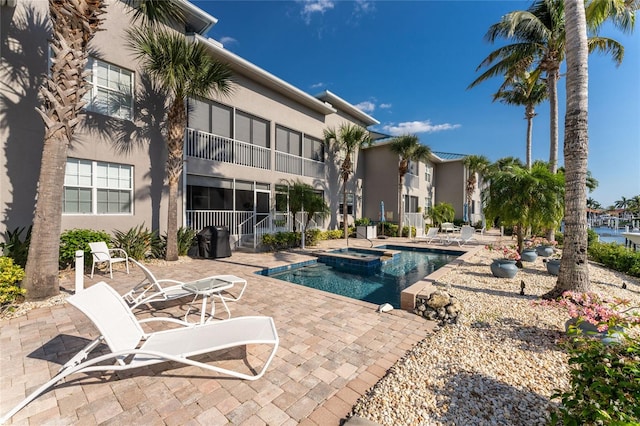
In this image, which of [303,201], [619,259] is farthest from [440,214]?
[303,201]

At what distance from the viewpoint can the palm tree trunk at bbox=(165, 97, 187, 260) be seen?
9.40m

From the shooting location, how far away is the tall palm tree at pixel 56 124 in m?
5.33

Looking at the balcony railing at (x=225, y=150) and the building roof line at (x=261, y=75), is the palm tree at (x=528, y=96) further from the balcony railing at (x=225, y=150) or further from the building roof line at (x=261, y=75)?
the balcony railing at (x=225, y=150)

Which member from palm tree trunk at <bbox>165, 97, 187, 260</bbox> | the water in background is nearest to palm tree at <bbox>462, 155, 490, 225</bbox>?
the water in background

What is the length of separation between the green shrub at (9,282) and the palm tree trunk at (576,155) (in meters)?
10.2

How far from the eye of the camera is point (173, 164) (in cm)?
955

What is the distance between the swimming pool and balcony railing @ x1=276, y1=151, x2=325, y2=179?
21.9ft

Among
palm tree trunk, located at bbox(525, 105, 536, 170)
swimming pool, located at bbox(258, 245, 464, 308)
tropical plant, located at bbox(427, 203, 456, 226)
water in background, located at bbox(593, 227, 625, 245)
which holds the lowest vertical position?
swimming pool, located at bbox(258, 245, 464, 308)

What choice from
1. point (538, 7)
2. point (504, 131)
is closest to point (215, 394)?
point (538, 7)

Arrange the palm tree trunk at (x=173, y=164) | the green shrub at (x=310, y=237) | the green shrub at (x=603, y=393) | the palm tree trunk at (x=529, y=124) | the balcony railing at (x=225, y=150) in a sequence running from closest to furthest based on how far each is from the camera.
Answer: the green shrub at (x=603, y=393) → the palm tree trunk at (x=173, y=164) → the balcony railing at (x=225, y=150) → the green shrub at (x=310, y=237) → the palm tree trunk at (x=529, y=124)

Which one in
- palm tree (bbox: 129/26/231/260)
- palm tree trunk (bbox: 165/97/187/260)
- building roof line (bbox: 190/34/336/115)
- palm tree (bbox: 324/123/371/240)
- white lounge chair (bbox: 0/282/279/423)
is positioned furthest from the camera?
palm tree (bbox: 324/123/371/240)

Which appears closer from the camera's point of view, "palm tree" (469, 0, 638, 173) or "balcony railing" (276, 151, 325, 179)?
"palm tree" (469, 0, 638, 173)

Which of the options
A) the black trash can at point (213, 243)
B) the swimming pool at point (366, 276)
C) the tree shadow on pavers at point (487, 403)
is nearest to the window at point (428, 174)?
the swimming pool at point (366, 276)

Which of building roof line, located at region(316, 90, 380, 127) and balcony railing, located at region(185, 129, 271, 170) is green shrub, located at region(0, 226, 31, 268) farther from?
building roof line, located at region(316, 90, 380, 127)
